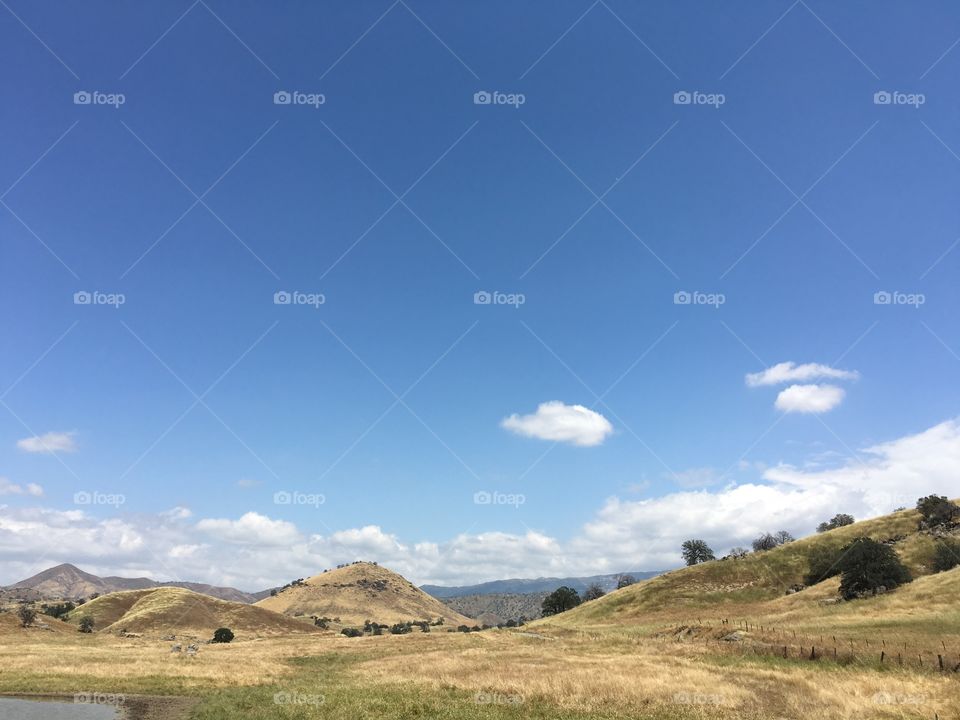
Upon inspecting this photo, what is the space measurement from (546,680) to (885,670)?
19.5 m

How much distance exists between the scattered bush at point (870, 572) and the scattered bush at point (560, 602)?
3333 inches

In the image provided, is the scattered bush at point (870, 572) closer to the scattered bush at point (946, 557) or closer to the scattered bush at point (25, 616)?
the scattered bush at point (946, 557)

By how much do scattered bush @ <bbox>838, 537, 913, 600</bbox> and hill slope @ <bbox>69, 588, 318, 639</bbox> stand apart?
101467 millimetres

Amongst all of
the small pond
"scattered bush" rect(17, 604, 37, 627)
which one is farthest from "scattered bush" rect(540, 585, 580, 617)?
the small pond

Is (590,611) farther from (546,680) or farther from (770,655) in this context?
(546,680)

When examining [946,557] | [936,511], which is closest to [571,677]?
[946,557]

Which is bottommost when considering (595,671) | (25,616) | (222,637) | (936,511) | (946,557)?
(222,637)

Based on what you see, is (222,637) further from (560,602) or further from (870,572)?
(870,572)

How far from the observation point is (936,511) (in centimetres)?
11438

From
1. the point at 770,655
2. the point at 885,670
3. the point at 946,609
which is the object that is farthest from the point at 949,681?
the point at 946,609

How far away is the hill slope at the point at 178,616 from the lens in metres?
116

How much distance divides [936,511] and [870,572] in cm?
5204

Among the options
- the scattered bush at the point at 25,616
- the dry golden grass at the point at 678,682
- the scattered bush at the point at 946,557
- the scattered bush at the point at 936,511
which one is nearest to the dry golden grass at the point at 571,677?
the dry golden grass at the point at 678,682

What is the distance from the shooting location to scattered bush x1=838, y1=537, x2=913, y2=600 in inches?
3039
